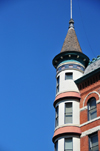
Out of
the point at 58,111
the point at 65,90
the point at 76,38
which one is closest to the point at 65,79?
the point at 65,90

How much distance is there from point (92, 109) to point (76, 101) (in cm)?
229

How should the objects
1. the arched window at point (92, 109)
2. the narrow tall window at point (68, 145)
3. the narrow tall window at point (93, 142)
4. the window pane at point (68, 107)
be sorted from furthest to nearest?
the window pane at point (68, 107)
the arched window at point (92, 109)
the narrow tall window at point (68, 145)
the narrow tall window at point (93, 142)

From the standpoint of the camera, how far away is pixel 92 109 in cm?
3316

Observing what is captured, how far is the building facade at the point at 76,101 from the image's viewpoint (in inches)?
1257

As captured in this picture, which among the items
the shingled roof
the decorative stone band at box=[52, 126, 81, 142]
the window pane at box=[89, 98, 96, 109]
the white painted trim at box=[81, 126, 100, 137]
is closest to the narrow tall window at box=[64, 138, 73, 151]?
the decorative stone band at box=[52, 126, 81, 142]

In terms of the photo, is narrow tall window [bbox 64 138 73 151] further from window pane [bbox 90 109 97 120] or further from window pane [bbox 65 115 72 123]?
window pane [bbox 90 109 97 120]

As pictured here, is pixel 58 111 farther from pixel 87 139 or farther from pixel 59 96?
pixel 87 139

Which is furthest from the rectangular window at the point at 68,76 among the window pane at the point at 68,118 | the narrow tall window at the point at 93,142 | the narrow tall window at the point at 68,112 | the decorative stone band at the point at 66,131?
the narrow tall window at the point at 93,142

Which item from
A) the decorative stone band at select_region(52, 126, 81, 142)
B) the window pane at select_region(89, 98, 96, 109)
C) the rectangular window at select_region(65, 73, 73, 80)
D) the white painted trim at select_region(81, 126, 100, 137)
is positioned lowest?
the white painted trim at select_region(81, 126, 100, 137)

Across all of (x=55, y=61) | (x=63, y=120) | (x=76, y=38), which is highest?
(x=76, y=38)

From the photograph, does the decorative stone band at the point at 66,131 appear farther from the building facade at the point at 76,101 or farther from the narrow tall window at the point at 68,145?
the narrow tall window at the point at 68,145

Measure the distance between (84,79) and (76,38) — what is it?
8.07 m

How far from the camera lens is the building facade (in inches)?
1257

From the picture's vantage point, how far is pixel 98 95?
33.0m
